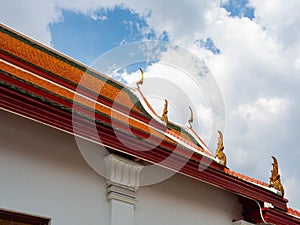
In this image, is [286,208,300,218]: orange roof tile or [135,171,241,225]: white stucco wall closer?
[135,171,241,225]: white stucco wall

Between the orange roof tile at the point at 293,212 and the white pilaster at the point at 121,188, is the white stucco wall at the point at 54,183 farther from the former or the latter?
the orange roof tile at the point at 293,212

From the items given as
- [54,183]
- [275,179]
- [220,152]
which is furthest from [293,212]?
[54,183]

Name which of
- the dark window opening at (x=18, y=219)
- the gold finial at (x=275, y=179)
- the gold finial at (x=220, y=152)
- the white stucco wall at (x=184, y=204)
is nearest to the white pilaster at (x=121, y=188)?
the white stucco wall at (x=184, y=204)

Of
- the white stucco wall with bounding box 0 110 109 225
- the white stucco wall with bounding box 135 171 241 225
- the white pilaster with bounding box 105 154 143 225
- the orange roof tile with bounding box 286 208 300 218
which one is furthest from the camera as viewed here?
the orange roof tile with bounding box 286 208 300 218

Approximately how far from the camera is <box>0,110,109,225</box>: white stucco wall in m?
4.64

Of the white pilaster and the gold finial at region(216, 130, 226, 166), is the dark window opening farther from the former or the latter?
the gold finial at region(216, 130, 226, 166)

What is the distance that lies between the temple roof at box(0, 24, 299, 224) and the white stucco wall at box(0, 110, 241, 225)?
336 mm

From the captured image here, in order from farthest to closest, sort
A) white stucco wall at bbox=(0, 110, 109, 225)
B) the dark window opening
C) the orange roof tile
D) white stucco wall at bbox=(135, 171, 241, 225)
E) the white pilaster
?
the orange roof tile, white stucco wall at bbox=(135, 171, 241, 225), the white pilaster, white stucco wall at bbox=(0, 110, 109, 225), the dark window opening

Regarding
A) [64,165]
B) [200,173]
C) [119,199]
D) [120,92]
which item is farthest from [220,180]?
[120,92]

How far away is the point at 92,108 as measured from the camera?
17.2 feet

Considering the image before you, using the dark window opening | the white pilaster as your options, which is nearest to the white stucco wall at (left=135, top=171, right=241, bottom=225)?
the white pilaster

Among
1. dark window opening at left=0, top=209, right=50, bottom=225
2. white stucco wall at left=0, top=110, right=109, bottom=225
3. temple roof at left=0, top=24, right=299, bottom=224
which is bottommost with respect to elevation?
dark window opening at left=0, top=209, right=50, bottom=225

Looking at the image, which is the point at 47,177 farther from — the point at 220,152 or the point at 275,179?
the point at 275,179

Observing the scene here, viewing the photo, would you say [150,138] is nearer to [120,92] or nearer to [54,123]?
[54,123]
